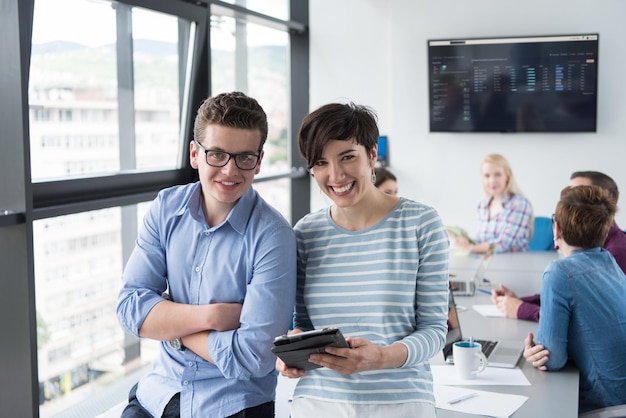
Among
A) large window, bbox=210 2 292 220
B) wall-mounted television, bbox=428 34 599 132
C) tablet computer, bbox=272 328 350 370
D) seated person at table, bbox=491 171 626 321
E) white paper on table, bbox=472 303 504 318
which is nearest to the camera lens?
tablet computer, bbox=272 328 350 370

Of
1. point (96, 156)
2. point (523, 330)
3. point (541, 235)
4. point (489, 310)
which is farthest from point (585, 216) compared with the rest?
point (541, 235)

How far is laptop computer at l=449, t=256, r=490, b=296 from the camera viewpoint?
3.90 metres

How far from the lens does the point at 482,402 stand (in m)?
2.32

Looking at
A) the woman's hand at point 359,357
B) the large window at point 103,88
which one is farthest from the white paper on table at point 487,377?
the large window at point 103,88

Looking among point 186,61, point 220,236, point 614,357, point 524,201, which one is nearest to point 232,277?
point 220,236

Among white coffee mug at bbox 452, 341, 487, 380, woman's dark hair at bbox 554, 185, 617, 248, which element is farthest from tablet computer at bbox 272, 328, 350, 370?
woman's dark hair at bbox 554, 185, 617, 248

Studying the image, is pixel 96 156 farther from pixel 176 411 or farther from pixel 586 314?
pixel 586 314

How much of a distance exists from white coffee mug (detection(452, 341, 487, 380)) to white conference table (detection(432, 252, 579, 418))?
0.07 metres

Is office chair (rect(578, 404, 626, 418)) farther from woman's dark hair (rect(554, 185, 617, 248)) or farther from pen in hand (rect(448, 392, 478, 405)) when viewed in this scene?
woman's dark hair (rect(554, 185, 617, 248))

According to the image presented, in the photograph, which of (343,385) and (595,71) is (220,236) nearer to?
(343,385)

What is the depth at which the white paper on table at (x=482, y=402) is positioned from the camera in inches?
87.8

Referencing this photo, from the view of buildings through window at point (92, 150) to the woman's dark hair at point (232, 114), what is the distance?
1.23m

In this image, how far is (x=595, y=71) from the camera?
19.4 ft

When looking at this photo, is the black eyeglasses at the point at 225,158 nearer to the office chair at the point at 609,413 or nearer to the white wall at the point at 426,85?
the office chair at the point at 609,413
